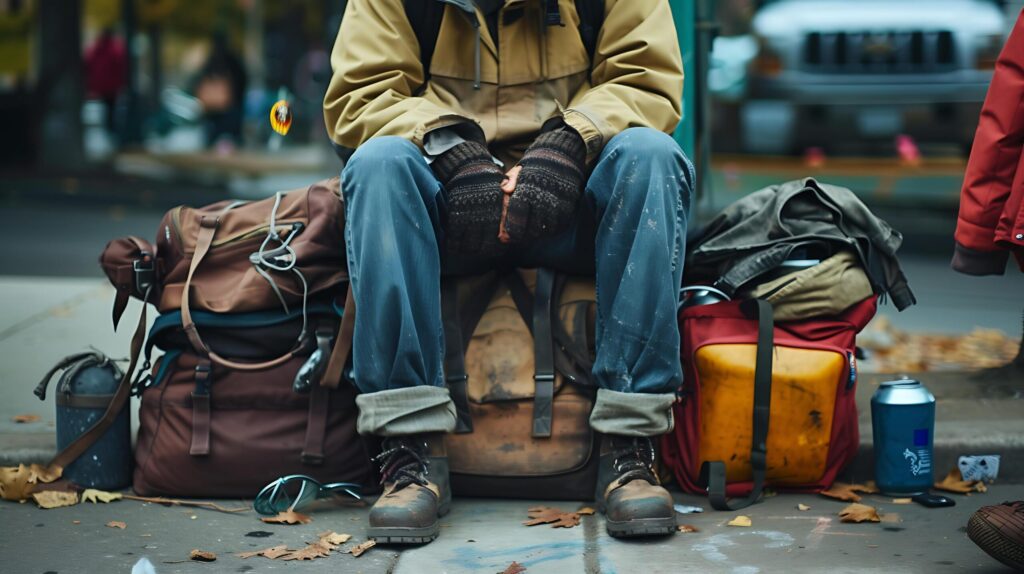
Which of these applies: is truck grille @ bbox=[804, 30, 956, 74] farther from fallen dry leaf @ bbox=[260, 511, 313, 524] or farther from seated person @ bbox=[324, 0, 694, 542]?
fallen dry leaf @ bbox=[260, 511, 313, 524]

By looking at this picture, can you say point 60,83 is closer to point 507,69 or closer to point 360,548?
point 507,69

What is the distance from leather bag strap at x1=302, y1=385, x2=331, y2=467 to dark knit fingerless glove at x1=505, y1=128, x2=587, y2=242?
68cm

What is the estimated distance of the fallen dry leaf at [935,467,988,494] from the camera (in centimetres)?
364

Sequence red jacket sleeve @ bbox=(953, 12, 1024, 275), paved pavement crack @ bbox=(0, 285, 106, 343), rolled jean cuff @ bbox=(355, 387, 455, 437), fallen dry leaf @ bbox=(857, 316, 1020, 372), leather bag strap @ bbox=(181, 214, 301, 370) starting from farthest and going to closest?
paved pavement crack @ bbox=(0, 285, 106, 343) → fallen dry leaf @ bbox=(857, 316, 1020, 372) → leather bag strap @ bbox=(181, 214, 301, 370) → rolled jean cuff @ bbox=(355, 387, 455, 437) → red jacket sleeve @ bbox=(953, 12, 1024, 275)

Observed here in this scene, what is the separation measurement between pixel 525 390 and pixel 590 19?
104 centimetres

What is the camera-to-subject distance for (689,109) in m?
4.66

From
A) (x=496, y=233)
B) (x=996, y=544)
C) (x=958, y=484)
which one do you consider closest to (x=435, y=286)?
(x=496, y=233)

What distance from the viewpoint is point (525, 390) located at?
3.49 m

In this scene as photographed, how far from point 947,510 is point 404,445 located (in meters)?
1.42

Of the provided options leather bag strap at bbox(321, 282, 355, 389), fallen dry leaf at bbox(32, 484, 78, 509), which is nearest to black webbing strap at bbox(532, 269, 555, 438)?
leather bag strap at bbox(321, 282, 355, 389)

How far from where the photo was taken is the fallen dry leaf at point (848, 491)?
3541 millimetres

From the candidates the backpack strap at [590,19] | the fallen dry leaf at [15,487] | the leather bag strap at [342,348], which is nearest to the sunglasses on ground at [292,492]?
the leather bag strap at [342,348]

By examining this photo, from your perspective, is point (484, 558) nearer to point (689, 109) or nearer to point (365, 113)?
point (365, 113)

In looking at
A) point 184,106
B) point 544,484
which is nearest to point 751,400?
point 544,484
